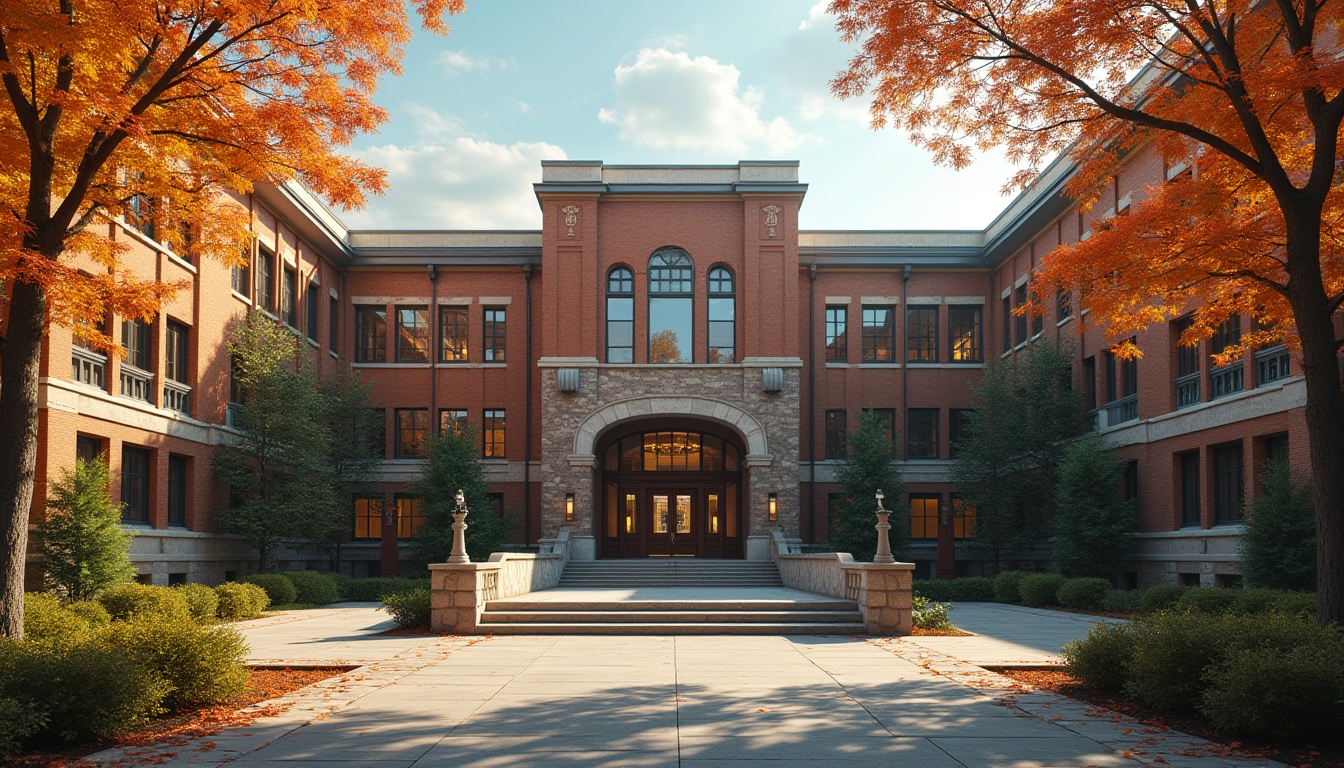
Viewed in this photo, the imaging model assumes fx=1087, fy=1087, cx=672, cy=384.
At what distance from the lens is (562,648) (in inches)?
622

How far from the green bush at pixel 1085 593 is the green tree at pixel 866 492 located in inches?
295

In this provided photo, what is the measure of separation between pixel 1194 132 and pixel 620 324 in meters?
22.6

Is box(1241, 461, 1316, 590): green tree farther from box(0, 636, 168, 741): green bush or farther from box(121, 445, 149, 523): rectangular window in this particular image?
box(121, 445, 149, 523): rectangular window

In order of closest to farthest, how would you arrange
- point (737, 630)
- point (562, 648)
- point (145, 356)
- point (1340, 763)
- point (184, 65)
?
point (1340, 763) < point (184, 65) < point (562, 648) < point (737, 630) < point (145, 356)

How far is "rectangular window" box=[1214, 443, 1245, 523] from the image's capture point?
77.1ft

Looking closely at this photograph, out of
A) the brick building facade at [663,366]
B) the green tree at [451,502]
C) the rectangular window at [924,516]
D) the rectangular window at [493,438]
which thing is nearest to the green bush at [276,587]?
the brick building facade at [663,366]

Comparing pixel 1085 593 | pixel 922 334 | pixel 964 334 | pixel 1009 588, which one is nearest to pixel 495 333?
pixel 922 334

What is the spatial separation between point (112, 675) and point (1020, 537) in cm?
2712

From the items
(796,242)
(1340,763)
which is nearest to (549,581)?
A: (796,242)

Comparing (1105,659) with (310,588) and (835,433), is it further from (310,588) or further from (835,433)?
(835,433)

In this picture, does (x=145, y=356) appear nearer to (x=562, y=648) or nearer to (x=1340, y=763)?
(x=562, y=648)

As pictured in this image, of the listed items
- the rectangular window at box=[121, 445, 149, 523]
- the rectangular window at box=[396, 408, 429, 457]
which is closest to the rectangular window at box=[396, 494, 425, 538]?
the rectangular window at box=[396, 408, 429, 457]

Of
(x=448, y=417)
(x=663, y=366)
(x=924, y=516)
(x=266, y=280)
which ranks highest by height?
(x=266, y=280)

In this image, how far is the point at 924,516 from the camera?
36.5 metres
